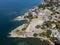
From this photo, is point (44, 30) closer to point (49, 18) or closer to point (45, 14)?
point (49, 18)

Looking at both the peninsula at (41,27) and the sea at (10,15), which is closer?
the sea at (10,15)

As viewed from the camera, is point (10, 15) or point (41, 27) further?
point (10, 15)

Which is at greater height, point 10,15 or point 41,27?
point 10,15

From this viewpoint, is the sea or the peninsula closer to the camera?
the sea
